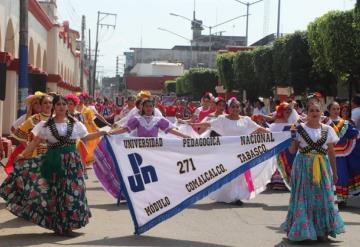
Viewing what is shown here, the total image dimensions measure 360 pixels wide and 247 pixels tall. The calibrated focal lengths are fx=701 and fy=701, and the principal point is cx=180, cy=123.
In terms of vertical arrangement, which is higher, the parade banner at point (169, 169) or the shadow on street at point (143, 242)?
the parade banner at point (169, 169)

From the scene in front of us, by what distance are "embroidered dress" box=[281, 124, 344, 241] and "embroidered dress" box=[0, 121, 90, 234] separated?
2425mm

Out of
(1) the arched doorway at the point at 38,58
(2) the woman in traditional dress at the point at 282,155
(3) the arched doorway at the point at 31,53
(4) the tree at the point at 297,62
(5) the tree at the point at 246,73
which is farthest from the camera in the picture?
(5) the tree at the point at 246,73

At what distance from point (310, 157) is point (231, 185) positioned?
325cm

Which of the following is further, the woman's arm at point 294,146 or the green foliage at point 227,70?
the green foliage at point 227,70

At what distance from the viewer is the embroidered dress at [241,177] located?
11.0 metres

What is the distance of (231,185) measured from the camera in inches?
436

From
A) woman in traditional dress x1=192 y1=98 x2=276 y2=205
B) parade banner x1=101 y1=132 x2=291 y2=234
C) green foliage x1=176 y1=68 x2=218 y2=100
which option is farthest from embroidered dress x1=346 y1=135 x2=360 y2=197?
green foliage x1=176 y1=68 x2=218 y2=100

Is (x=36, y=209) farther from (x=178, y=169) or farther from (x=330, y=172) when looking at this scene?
(x=330, y=172)

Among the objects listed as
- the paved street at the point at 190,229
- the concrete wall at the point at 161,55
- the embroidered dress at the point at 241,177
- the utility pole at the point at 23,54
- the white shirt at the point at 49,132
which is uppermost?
the concrete wall at the point at 161,55

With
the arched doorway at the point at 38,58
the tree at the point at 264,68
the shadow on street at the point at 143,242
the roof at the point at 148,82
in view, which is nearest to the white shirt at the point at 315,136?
the shadow on street at the point at 143,242

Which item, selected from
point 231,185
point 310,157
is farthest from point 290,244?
point 231,185

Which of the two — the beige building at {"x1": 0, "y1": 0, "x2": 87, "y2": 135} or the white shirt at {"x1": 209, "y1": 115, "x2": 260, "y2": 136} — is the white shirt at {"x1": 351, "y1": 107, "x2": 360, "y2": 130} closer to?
the white shirt at {"x1": 209, "y1": 115, "x2": 260, "y2": 136}

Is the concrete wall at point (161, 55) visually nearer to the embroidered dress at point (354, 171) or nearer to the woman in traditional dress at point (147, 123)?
the embroidered dress at point (354, 171)

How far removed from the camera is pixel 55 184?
26.6 ft
